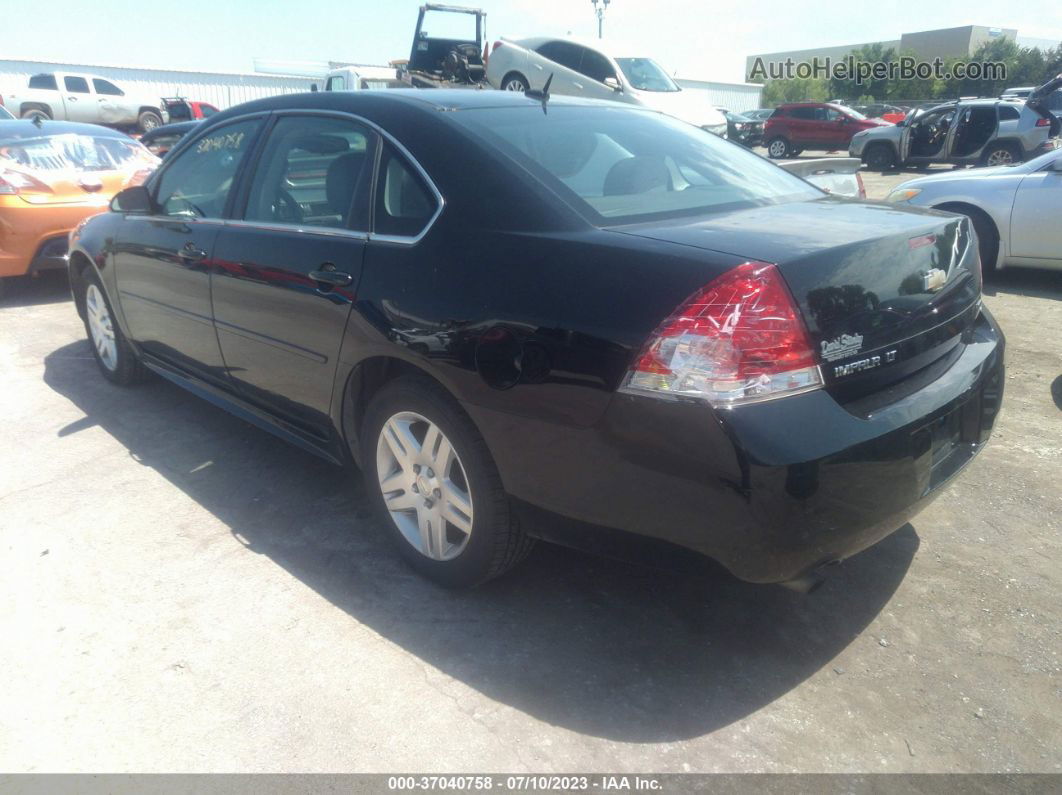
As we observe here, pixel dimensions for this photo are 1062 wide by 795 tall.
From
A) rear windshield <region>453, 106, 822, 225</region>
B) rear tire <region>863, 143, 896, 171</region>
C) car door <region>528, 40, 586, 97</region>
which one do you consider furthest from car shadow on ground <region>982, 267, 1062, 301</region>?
rear tire <region>863, 143, 896, 171</region>

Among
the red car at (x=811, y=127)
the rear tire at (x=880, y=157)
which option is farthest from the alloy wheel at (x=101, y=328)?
the red car at (x=811, y=127)

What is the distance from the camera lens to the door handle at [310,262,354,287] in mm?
3066

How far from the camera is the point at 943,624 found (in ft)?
9.24

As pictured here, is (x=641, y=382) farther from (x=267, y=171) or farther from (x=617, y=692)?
(x=267, y=171)

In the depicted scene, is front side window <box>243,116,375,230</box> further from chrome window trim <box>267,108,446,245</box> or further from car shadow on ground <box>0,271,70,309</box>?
car shadow on ground <box>0,271,70,309</box>

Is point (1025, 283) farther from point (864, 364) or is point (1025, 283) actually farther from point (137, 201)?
point (137, 201)

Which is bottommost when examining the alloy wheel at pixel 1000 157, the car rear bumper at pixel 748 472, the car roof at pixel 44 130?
the alloy wheel at pixel 1000 157

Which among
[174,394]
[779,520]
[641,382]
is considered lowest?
[174,394]

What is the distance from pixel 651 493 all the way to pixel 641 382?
29 cm

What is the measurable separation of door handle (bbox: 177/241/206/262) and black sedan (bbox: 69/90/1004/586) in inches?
1.8

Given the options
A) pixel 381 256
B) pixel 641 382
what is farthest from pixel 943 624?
pixel 381 256

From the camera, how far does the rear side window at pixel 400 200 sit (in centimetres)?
294

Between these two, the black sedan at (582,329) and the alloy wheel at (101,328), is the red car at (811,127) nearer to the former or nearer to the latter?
the alloy wheel at (101,328)

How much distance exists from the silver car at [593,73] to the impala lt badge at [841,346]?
42.5ft
